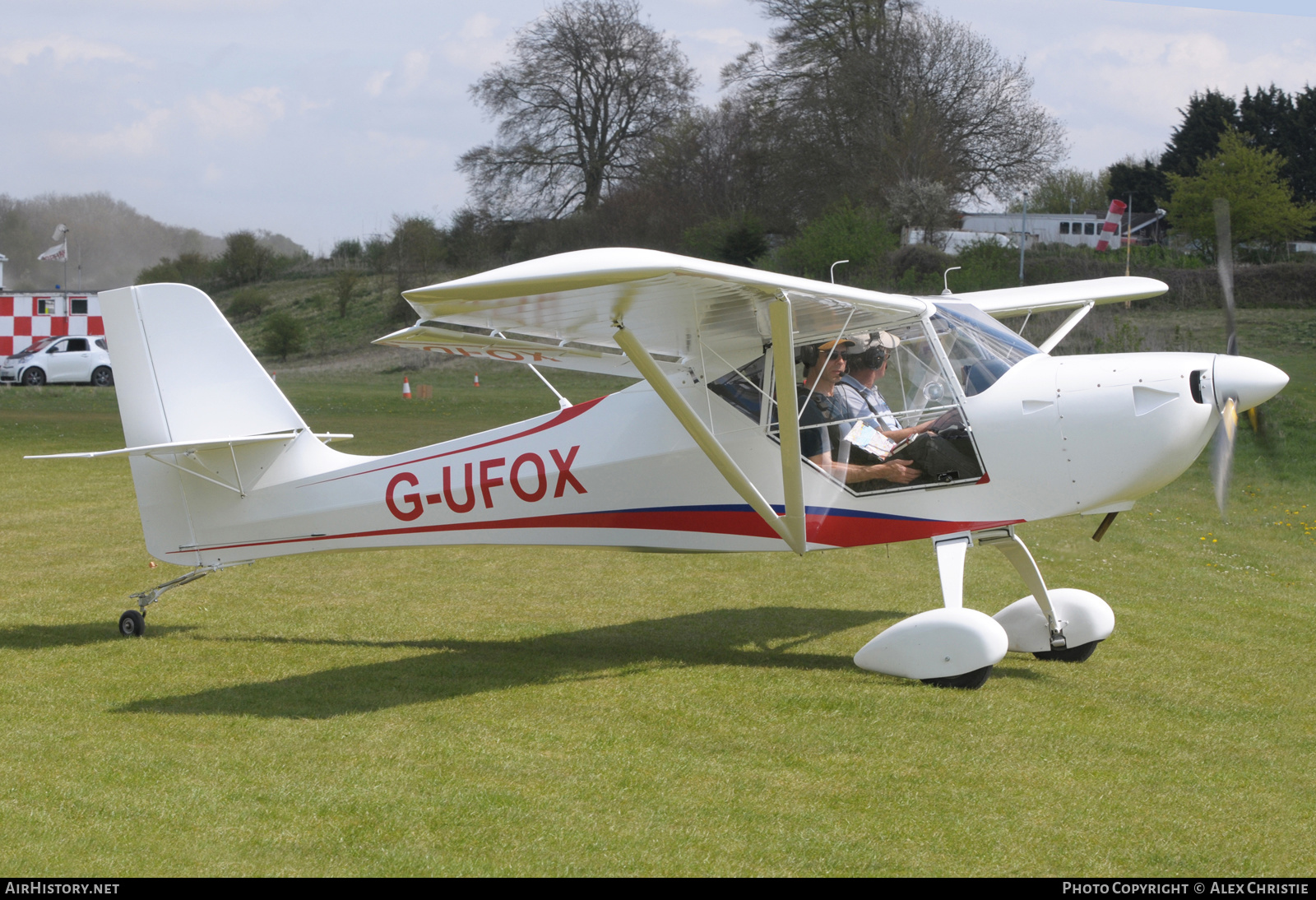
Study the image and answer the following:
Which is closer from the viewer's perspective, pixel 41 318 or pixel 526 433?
pixel 526 433

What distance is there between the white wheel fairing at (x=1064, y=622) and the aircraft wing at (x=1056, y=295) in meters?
2.28

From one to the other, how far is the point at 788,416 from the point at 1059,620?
92.6 inches

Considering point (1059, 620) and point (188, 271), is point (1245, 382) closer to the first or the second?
point (1059, 620)

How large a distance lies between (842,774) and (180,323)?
212 inches

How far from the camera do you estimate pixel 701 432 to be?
5.93m

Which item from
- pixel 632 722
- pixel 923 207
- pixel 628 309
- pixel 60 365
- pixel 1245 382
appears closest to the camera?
pixel 632 722

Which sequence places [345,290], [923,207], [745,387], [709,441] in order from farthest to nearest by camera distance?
[345,290]
[923,207]
[745,387]
[709,441]

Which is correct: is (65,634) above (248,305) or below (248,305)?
below

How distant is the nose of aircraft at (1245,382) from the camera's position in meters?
5.75

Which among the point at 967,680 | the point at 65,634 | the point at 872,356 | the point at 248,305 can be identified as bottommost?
the point at 967,680

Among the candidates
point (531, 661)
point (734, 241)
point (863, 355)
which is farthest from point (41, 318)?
point (863, 355)

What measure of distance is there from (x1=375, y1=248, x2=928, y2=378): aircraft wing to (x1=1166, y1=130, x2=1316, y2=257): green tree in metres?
30.7
